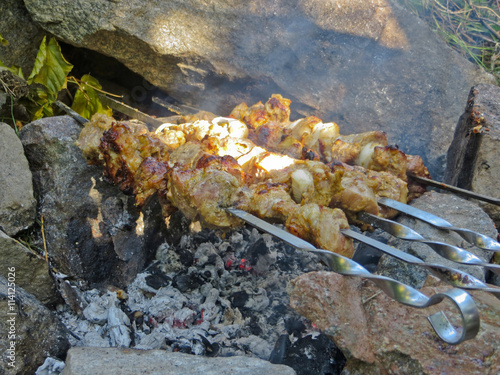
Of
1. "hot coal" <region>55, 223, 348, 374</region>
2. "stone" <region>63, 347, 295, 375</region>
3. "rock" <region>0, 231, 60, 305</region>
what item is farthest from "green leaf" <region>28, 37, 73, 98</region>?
"stone" <region>63, 347, 295, 375</region>

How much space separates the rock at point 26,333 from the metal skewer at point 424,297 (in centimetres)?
134

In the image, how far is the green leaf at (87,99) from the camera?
446 centimetres

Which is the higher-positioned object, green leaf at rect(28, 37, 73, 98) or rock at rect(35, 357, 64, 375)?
green leaf at rect(28, 37, 73, 98)

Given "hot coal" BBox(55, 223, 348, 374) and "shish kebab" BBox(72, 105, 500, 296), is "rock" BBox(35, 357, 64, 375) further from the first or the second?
"shish kebab" BBox(72, 105, 500, 296)

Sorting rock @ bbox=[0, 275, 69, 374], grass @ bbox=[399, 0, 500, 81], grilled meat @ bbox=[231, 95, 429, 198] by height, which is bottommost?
rock @ bbox=[0, 275, 69, 374]

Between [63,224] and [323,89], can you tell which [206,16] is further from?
[63,224]

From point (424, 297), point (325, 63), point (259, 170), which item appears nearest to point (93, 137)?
point (259, 170)

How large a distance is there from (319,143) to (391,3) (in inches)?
81.6

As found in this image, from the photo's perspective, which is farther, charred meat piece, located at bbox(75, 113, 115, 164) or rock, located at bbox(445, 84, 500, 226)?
rock, located at bbox(445, 84, 500, 226)

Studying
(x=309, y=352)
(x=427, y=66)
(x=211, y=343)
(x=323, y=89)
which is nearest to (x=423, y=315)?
(x=309, y=352)

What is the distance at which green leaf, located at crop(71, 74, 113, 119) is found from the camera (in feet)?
14.6

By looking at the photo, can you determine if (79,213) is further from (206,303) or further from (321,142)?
(321,142)

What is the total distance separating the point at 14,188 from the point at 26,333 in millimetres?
1138

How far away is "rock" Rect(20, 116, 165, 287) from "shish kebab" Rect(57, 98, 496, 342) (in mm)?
213
